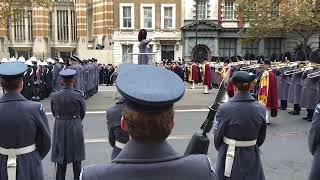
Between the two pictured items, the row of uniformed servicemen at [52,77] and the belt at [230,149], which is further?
the row of uniformed servicemen at [52,77]

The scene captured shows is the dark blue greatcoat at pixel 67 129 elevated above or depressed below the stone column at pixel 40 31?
below

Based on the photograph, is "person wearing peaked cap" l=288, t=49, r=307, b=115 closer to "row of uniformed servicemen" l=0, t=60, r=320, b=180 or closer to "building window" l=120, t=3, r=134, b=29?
"row of uniformed servicemen" l=0, t=60, r=320, b=180

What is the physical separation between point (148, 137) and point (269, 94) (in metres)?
11.3

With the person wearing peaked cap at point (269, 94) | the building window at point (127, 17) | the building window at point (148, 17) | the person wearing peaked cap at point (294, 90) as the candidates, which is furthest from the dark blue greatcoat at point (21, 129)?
the building window at point (127, 17)

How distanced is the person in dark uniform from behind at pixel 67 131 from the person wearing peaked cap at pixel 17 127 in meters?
1.89

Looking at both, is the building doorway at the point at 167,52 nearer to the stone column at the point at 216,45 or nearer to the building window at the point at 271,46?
the stone column at the point at 216,45

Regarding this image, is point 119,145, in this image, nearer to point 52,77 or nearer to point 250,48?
point 52,77

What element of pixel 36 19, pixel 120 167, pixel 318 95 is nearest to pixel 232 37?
pixel 36 19

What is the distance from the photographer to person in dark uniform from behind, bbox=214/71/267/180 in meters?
5.15

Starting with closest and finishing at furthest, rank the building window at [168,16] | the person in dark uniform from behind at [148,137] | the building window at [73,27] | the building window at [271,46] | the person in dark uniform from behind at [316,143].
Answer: the person in dark uniform from behind at [148,137] < the person in dark uniform from behind at [316,143] < the building window at [168,16] < the building window at [271,46] < the building window at [73,27]

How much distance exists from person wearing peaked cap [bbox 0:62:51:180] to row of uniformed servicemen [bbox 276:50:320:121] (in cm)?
1027

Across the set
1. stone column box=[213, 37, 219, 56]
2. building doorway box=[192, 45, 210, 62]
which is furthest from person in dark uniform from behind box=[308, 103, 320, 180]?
building doorway box=[192, 45, 210, 62]

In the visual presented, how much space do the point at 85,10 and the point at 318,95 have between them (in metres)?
36.7

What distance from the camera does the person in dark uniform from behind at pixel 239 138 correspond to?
5.15m
